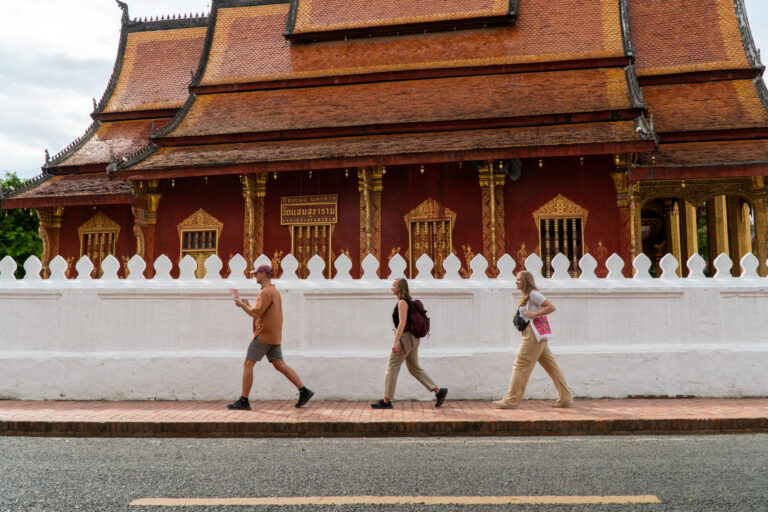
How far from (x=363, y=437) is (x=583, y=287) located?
2986 millimetres

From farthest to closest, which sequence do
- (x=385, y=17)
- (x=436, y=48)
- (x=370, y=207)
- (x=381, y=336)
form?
(x=385, y=17) < (x=436, y=48) < (x=370, y=207) < (x=381, y=336)

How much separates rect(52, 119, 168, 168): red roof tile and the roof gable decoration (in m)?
4.24

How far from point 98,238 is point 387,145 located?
714 cm

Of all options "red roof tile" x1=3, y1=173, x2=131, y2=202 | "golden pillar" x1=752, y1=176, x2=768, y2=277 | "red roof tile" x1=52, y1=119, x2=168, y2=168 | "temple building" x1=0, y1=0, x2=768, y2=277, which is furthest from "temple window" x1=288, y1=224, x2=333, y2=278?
"golden pillar" x1=752, y1=176, x2=768, y2=277

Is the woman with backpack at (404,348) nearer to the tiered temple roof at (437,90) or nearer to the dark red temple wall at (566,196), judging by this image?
the tiered temple roof at (437,90)

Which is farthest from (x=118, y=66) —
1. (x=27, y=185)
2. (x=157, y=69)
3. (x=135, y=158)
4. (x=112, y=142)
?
(x=135, y=158)

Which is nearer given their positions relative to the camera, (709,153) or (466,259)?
(709,153)

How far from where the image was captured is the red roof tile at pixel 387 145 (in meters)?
11.4

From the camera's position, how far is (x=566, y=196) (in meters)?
12.3

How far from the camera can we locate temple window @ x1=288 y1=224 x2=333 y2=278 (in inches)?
512

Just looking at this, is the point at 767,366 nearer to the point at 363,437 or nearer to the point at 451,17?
the point at 363,437

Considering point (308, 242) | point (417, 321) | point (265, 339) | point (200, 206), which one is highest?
point (200, 206)

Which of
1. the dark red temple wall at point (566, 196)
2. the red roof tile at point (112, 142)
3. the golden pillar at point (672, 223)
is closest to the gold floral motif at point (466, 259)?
the dark red temple wall at point (566, 196)

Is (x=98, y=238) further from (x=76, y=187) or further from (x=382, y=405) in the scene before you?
(x=382, y=405)
